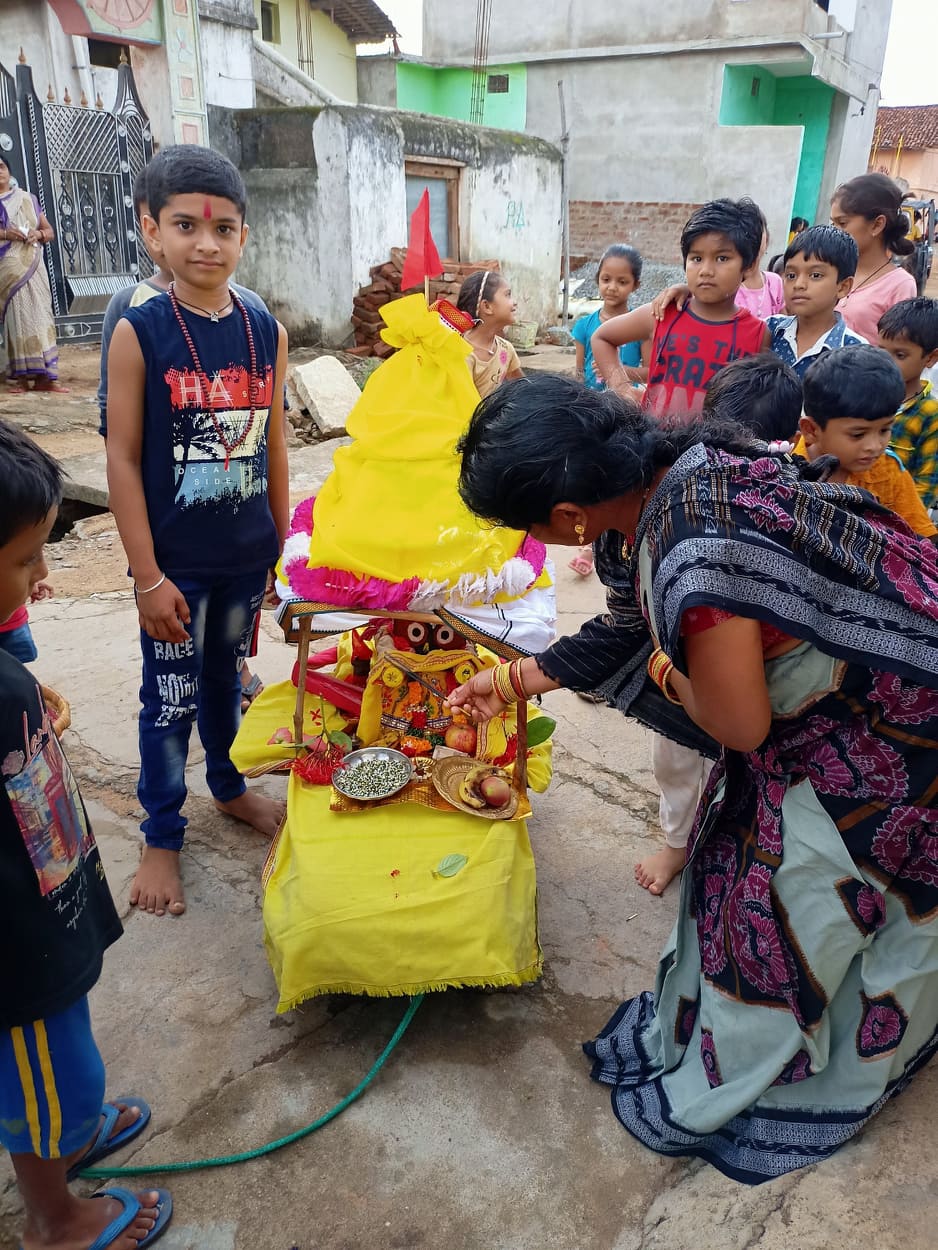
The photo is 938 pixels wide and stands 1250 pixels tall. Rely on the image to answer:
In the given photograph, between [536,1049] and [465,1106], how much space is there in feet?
0.73

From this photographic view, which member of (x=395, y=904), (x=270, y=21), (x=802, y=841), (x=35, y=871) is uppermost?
(x=270, y=21)

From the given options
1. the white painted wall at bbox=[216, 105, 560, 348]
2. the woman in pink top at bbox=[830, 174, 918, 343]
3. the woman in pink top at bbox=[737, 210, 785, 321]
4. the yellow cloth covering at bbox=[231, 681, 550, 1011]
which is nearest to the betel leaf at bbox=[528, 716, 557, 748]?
the yellow cloth covering at bbox=[231, 681, 550, 1011]

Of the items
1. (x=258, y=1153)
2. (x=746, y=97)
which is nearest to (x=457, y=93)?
(x=746, y=97)

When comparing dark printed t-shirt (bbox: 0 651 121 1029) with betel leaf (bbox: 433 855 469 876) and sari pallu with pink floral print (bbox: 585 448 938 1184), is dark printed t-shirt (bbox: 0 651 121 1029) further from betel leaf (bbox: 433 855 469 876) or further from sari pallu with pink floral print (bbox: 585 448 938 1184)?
sari pallu with pink floral print (bbox: 585 448 938 1184)

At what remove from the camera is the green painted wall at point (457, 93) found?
19641 mm

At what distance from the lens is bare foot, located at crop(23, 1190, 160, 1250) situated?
154 centimetres

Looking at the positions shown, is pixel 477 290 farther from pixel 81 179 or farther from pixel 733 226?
pixel 81 179

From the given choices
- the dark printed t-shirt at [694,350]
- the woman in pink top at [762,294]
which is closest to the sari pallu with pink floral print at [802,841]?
the dark printed t-shirt at [694,350]

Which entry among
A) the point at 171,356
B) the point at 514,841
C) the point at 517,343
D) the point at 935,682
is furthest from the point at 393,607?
the point at 517,343

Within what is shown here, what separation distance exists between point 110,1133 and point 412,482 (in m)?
1.62

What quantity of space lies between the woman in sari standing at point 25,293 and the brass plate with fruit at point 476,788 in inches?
291

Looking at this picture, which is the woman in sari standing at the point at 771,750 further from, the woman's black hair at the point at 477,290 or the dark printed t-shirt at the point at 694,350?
the woman's black hair at the point at 477,290

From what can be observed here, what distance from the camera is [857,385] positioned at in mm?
2338

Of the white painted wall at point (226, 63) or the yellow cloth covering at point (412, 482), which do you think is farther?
the white painted wall at point (226, 63)
